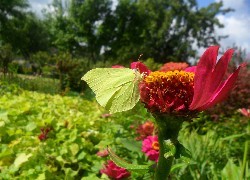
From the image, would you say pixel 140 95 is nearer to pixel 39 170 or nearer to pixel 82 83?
pixel 39 170

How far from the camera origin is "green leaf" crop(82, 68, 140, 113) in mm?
949

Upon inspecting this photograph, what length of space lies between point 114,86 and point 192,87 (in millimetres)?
226

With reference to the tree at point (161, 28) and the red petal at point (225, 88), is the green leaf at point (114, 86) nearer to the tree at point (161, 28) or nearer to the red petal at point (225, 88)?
the red petal at point (225, 88)

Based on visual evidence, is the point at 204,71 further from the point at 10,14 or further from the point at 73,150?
the point at 10,14

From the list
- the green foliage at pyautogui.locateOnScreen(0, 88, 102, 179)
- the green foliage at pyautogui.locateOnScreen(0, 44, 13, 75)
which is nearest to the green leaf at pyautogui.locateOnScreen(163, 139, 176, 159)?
the green foliage at pyautogui.locateOnScreen(0, 88, 102, 179)

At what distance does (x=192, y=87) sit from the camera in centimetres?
85

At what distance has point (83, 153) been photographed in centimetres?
264

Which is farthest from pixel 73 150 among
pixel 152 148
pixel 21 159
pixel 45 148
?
pixel 152 148

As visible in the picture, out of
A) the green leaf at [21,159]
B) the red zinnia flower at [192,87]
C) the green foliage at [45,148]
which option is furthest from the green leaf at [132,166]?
the green leaf at [21,159]

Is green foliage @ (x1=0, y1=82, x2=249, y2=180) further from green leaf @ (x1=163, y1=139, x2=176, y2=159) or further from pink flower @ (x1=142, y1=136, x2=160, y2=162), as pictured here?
green leaf @ (x1=163, y1=139, x2=176, y2=159)

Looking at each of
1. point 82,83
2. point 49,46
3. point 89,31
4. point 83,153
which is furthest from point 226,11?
point 83,153

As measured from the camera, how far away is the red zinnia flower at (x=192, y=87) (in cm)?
72

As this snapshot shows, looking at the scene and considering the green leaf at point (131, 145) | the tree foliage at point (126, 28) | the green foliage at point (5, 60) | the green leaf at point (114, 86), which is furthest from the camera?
the tree foliage at point (126, 28)

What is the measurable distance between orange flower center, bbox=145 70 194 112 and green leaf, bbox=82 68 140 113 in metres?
0.07
